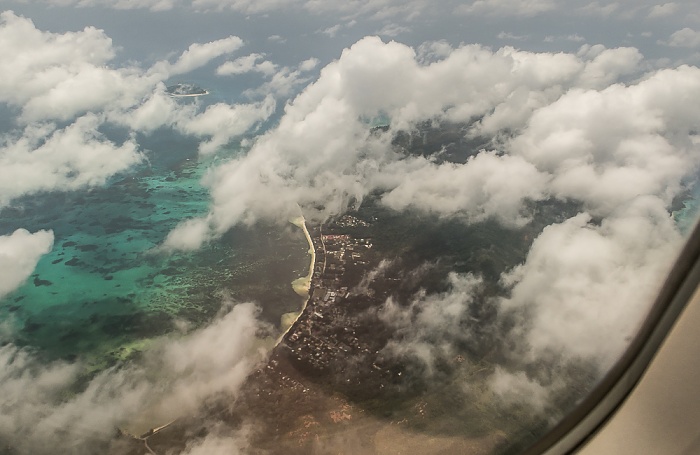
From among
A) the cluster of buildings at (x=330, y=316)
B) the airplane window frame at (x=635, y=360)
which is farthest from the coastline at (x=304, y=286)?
the airplane window frame at (x=635, y=360)

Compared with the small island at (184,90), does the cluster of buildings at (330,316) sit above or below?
below

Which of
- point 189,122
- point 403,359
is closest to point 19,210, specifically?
point 189,122

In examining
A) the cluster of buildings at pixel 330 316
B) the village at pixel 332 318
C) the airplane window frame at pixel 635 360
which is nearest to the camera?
the airplane window frame at pixel 635 360

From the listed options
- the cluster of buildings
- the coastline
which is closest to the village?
the cluster of buildings

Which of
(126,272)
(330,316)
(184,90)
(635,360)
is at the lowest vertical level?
(126,272)

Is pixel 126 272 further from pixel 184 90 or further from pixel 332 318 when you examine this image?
pixel 184 90

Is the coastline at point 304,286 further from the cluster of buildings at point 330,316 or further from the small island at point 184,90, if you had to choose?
the small island at point 184,90

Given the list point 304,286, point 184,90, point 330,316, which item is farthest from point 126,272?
point 184,90
